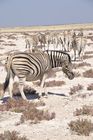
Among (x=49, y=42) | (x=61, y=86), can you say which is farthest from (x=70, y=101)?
(x=49, y=42)

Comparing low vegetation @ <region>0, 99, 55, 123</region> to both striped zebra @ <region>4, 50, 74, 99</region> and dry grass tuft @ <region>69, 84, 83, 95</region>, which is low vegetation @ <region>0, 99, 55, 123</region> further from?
dry grass tuft @ <region>69, 84, 83, 95</region>

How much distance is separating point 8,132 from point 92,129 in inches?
82.4

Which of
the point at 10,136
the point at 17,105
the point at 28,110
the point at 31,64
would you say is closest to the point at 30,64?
the point at 31,64

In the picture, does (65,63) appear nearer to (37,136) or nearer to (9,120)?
(9,120)

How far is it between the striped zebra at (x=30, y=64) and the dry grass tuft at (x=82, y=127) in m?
4.71

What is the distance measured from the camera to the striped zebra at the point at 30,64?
53.2 feet

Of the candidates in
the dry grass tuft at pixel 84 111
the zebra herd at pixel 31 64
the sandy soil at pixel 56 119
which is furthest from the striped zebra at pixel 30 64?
the dry grass tuft at pixel 84 111

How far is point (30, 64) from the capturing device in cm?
1642

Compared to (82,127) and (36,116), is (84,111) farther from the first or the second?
(82,127)

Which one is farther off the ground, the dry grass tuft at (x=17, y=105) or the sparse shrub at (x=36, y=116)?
the sparse shrub at (x=36, y=116)

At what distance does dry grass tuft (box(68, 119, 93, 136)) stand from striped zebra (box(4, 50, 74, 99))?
471cm

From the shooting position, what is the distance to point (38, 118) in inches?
520

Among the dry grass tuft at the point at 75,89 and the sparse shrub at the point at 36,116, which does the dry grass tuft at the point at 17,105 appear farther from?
the dry grass tuft at the point at 75,89

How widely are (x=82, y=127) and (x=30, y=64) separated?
5405 millimetres
